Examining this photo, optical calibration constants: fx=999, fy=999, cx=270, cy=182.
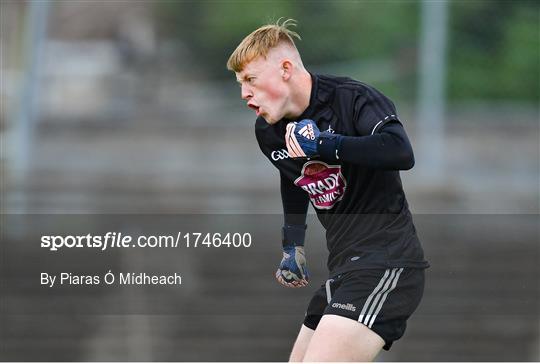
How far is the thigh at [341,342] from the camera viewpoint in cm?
326

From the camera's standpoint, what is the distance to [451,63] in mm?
8977

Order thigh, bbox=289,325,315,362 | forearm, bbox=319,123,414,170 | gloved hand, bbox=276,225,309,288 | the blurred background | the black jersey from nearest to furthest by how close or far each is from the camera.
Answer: forearm, bbox=319,123,414,170 < the black jersey < thigh, bbox=289,325,315,362 < gloved hand, bbox=276,225,309,288 < the blurred background

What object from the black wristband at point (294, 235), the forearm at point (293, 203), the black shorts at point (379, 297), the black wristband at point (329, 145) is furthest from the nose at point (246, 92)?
the black shorts at point (379, 297)

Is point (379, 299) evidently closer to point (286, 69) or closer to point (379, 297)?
point (379, 297)

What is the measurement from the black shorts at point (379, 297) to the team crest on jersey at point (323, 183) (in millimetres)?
274

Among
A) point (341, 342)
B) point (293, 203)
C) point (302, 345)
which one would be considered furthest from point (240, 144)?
point (341, 342)

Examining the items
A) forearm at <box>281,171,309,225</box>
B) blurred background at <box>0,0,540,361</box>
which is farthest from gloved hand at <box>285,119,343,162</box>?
blurred background at <box>0,0,540,361</box>

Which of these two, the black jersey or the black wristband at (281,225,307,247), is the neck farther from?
the black wristband at (281,225,307,247)

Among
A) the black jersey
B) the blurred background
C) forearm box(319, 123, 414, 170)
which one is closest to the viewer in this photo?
forearm box(319, 123, 414, 170)

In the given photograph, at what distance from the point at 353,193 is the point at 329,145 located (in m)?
0.29

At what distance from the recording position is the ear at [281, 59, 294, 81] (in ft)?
11.3

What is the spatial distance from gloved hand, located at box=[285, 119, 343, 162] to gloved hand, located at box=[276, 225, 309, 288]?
463 mm

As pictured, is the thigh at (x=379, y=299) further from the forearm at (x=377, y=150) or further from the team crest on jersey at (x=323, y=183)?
the forearm at (x=377, y=150)

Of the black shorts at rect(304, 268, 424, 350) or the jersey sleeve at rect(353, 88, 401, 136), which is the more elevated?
the jersey sleeve at rect(353, 88, 401, 136)
